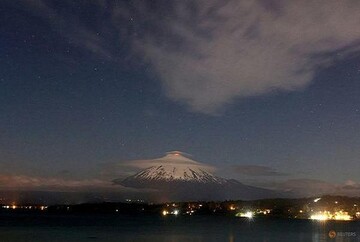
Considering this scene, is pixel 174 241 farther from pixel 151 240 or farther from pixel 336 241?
pixel 336 241

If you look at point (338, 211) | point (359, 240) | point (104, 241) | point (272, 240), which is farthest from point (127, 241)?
point (338, 211)

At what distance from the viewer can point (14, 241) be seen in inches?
3248

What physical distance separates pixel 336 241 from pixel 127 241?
119ft

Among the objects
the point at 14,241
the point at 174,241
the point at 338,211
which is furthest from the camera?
the point at 338,211

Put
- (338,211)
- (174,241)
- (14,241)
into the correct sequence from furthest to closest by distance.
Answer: (338,211) → (174,241) → (14,241)

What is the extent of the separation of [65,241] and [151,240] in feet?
50.6

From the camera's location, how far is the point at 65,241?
85000 millimetres

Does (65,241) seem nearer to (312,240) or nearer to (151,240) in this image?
(151,240)

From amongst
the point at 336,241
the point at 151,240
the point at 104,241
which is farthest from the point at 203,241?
the point at 336,241

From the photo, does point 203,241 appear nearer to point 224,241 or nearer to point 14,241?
point 224,241

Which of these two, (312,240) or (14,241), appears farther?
(312,240)

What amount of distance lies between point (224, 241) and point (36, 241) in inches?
1282

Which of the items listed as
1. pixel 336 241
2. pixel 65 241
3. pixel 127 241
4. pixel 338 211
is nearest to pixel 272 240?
pixel 336 241

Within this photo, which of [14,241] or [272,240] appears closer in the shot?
[14,241]
